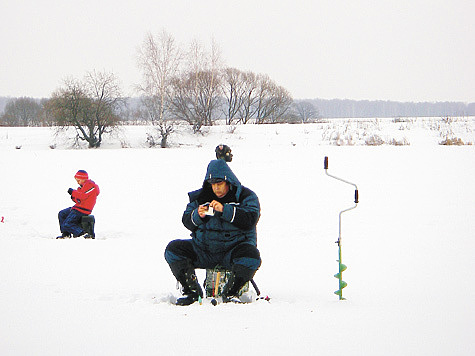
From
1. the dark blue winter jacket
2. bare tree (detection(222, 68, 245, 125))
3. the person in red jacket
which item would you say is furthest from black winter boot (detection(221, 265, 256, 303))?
bare tree (detection(222, 68, 245, 125))

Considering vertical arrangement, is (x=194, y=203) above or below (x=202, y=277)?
above

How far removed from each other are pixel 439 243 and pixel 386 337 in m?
3.70

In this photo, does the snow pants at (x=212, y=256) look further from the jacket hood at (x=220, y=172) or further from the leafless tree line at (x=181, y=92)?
the leafless tree line at (x=181, y=92)

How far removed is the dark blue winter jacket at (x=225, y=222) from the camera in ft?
12.0

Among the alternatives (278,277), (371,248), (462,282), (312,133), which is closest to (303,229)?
(371,248)

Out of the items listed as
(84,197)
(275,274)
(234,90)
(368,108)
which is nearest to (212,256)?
(275,274)

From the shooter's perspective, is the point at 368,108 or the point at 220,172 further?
the point at 368,108

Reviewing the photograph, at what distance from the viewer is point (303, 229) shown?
25.4 feet

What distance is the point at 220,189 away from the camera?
3766 mm

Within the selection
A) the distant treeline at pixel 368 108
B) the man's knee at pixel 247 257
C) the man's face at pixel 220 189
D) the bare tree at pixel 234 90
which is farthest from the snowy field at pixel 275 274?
the distant treeline at pixel 368 108

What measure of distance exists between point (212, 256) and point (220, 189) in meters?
0.61

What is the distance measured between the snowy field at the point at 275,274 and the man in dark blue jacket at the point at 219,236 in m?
0.27

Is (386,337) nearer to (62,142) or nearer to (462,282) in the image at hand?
(462,282)

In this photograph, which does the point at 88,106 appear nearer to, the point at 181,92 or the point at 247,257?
the point at 181,92
